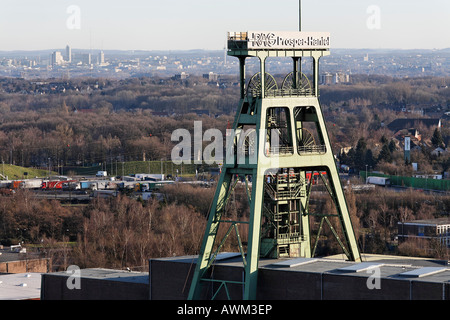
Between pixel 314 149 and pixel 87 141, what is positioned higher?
A: pixel 314 149

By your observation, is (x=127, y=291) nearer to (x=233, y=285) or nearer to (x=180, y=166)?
(x=233, y=285)

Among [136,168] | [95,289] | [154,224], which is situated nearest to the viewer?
[95,289]

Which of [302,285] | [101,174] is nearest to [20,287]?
[302,285]

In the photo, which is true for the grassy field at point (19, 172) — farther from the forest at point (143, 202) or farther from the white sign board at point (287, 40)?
the white sign board at point (287, 40)

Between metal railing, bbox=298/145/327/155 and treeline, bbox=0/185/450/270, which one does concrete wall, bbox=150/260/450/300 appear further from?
treeline, bbox=0/185/450/270

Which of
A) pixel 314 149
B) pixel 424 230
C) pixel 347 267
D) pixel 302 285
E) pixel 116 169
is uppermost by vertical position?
pixel 314 149

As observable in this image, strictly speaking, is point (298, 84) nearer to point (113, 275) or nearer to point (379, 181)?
point (113, 275)

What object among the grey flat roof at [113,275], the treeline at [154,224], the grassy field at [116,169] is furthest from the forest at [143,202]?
the grey flat roof at [113,275]

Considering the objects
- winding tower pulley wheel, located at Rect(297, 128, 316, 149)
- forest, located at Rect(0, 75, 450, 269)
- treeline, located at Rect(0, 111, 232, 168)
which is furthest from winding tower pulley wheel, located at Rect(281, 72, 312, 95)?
treeline, located at Rect(0, 111, 232, 168)

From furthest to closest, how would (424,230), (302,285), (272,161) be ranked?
(424,230), (272,161), (302,285)
